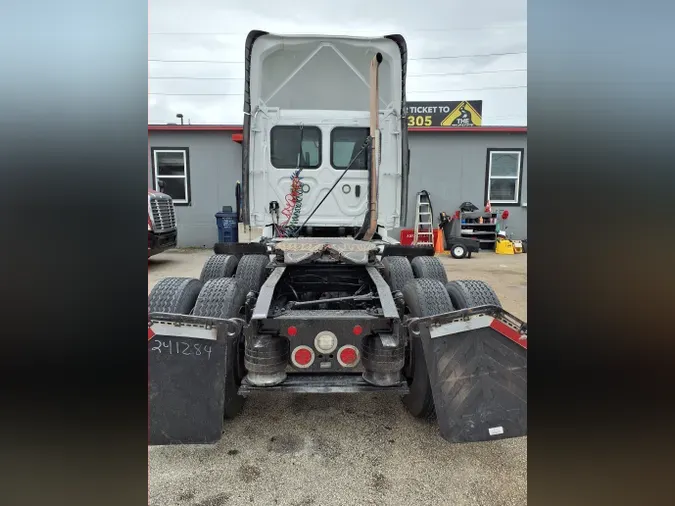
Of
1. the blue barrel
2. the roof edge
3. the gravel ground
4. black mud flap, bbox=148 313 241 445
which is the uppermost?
the roof edge

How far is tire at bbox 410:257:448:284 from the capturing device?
4211 mm

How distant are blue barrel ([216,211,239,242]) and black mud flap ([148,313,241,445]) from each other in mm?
9508

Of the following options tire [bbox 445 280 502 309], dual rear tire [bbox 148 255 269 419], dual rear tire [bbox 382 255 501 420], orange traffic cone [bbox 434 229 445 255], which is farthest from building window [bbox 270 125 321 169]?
orange traffic cone [bbox 434 229 445 255]

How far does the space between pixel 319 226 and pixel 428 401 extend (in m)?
2.95

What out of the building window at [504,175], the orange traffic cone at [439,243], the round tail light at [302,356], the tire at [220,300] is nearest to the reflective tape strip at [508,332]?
the round tail light at [302,356]

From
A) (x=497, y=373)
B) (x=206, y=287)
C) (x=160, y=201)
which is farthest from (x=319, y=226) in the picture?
(x=160, y=201)

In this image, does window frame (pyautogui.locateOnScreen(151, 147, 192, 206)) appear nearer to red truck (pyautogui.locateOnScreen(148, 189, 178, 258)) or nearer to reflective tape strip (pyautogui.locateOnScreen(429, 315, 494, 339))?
red truck (pyautogui.locateOnScreen(148, 189, 178, 258))

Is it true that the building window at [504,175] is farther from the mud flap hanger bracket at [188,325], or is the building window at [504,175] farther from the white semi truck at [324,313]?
the mud flap hanger bracket at [188,325]

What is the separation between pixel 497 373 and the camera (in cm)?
236

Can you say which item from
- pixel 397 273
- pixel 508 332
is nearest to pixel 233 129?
pixel 397 273

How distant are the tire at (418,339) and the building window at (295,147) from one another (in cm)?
261

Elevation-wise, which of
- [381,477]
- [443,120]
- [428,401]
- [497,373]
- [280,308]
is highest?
[443,120]

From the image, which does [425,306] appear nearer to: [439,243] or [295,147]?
[295,147]
